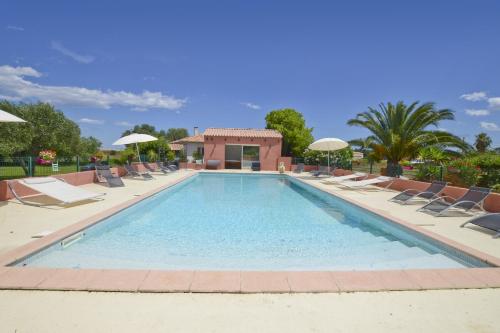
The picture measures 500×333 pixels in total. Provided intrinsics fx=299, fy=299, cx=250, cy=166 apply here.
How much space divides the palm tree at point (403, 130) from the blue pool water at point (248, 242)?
770 centimetres

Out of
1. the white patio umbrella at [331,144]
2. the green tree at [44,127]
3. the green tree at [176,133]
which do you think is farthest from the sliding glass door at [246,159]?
the green tree at [176,133]

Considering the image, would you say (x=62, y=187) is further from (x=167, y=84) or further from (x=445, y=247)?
(x=167, y=84)

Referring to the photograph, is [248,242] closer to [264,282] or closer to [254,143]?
[264,282]

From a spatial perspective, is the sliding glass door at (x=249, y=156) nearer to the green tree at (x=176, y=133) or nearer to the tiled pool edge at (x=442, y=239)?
the tiled pool edge at (x=442, y=239)

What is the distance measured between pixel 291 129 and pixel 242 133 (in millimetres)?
11946

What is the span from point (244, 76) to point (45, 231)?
2714cm

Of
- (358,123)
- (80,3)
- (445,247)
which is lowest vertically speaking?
(445,247)

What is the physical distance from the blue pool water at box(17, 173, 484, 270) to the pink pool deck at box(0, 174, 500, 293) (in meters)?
0.85

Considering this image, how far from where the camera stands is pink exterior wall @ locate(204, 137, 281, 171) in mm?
24375

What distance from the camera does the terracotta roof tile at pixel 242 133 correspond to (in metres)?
24.6

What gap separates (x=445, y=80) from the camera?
1920cm

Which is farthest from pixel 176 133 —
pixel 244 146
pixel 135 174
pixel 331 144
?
pixel 331 144

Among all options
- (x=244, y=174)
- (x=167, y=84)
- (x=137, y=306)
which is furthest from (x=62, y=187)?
(x=167, y=84)

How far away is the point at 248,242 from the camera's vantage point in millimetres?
6035
